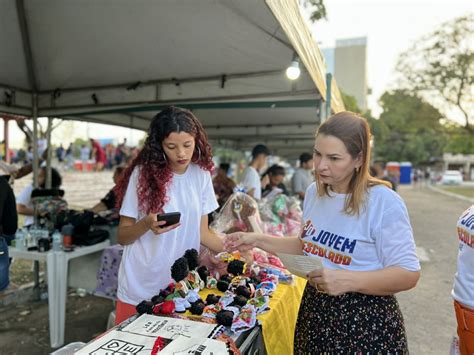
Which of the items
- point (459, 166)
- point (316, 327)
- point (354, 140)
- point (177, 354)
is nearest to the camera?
point (177, 354)

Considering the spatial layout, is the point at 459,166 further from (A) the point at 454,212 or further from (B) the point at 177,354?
(B) the point at 177,354

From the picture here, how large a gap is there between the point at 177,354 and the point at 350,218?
768 millimetres

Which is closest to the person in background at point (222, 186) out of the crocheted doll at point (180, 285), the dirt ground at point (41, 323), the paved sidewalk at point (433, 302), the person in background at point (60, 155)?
the dirt ground at point (41, 323)

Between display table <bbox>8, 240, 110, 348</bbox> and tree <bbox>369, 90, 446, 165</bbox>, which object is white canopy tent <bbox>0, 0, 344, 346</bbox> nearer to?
display table <bbox>8, 240, 110, 348</bbox>

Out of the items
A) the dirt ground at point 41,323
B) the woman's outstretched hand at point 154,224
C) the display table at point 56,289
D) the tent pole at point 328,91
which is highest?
the tent pole at point 328,91

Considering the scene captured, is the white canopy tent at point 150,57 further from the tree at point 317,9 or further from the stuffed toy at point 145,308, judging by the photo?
the tree at point 317,9

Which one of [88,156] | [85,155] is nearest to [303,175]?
[85,155]

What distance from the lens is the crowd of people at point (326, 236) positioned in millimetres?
1225

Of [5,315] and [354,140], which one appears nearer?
[354,140]

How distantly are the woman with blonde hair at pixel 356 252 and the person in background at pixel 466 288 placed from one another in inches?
19.2

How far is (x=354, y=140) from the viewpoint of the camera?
4.20ft

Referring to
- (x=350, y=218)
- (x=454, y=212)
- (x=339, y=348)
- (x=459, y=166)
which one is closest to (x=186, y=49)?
(x=350, y=218)

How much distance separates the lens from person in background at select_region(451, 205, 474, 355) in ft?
5.14

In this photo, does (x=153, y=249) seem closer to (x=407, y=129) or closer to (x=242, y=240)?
(x=242, y=240)
